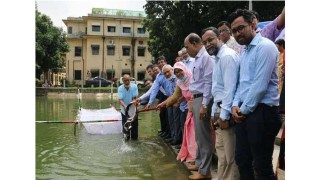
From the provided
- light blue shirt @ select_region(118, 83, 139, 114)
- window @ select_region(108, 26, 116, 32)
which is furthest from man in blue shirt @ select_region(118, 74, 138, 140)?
window @ select_region(108, 26, 116, 32)

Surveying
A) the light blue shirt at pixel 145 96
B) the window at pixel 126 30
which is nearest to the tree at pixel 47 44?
the window at pixel 126 30

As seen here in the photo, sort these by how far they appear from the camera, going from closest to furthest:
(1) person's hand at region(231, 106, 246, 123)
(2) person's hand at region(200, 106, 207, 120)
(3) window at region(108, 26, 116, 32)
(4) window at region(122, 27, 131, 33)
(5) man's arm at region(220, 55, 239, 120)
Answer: (1) person's hand at region(231, 106, 246, 123) < (5) man's arm at region(220, 55, 239, 120) < (2) person's hand at region(200, 106, 207, 120) < (3) window at region(108, 26, 116, 32) < (4) window at region(122, 27, 131, 33)

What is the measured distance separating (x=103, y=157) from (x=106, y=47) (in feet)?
144

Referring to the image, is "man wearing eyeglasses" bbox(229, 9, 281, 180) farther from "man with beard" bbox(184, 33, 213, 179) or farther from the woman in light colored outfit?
the woman in light colored outfit

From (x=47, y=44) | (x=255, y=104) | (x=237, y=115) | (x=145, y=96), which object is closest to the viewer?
(x=255, y=104)

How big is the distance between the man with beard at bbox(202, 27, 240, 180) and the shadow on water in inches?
52.0

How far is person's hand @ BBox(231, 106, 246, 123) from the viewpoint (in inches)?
119

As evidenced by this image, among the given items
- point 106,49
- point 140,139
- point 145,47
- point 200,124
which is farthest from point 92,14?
point 200,124

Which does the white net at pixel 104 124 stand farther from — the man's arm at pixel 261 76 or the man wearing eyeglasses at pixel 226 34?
the man's arm at pixel 261 76

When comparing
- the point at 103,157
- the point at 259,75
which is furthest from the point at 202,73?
the point at 103,157

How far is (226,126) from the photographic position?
3.37 meters

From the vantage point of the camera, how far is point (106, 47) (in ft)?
161

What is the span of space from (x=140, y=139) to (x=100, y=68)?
1644 inches

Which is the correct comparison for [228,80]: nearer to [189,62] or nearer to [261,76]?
[261,76]
